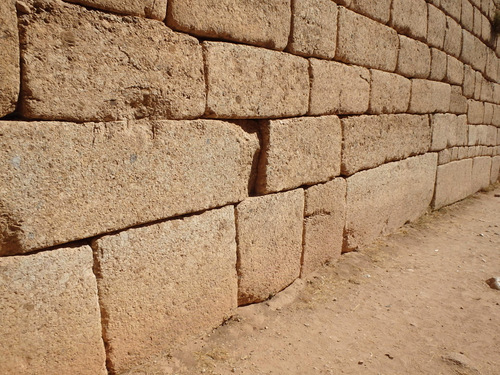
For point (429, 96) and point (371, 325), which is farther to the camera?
point (429, 96)

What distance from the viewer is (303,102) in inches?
125

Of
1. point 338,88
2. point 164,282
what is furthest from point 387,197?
point 164,282

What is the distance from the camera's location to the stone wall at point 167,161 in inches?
70.9

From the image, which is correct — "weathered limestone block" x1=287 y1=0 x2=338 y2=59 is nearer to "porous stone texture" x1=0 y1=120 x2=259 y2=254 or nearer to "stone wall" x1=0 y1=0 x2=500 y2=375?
"stone wall" x1=0 y1=0 x2=500 y2=375

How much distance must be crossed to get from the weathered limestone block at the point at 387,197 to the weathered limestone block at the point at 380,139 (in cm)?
12

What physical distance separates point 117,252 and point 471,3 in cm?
689

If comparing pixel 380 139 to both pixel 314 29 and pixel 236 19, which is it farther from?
pixel 236 19

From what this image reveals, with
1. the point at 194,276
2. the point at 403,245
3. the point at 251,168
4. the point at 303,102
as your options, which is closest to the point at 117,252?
the point at 194,276

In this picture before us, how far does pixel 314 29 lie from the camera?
324cm

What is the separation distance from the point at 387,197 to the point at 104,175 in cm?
351

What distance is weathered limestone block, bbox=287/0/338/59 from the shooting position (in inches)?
121

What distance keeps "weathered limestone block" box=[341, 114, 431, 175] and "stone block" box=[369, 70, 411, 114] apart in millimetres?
96

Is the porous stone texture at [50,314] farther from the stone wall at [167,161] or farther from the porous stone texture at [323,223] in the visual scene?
the porous stone texture at [323,223]

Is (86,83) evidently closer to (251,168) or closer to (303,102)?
(251,168)
